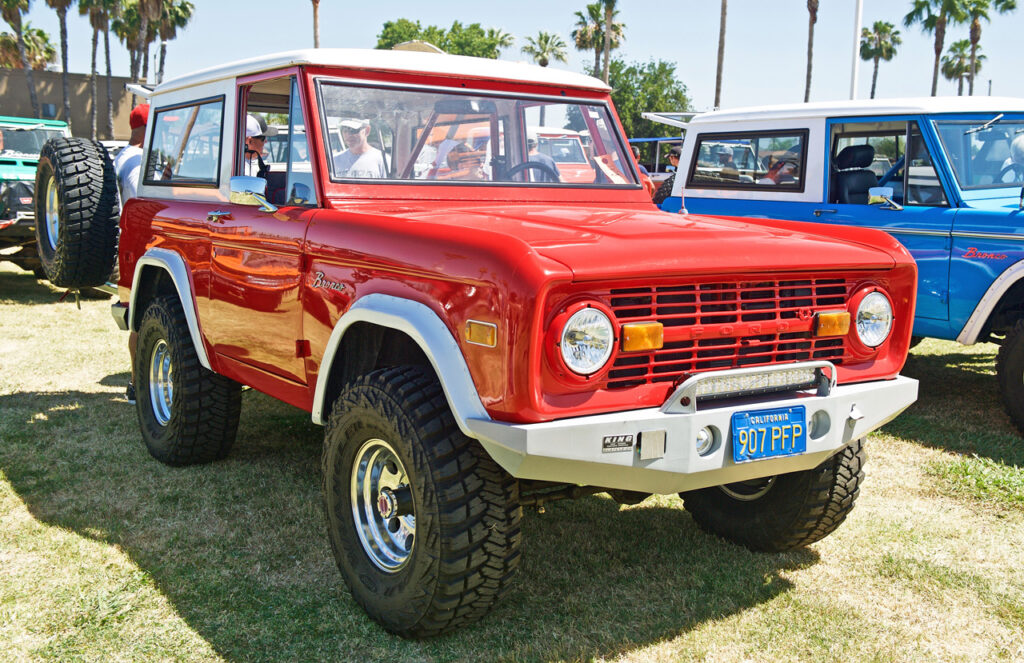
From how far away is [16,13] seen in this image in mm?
38562

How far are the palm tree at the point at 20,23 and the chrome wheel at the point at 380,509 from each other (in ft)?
138

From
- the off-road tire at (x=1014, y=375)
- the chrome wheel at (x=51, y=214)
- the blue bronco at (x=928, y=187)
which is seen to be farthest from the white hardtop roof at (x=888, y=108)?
the chrome wheel at (x=51, y=214)

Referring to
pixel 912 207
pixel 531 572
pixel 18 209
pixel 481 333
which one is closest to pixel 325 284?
pixel 481 333

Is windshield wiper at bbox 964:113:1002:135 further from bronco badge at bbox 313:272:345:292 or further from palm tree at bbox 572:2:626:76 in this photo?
palm tree at bbox 572:2:626:76

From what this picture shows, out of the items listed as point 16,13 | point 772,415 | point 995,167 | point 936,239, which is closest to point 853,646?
point 772,415

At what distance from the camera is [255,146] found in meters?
4.73

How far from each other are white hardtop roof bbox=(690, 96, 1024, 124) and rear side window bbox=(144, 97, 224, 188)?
4.43m

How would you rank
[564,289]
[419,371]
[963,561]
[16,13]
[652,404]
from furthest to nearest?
[16,13]
[963,561]
[419,371]
[652,404]
[564,289]

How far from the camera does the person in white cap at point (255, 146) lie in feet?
14.9

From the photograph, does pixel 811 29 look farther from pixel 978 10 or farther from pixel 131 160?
pixel 131 160

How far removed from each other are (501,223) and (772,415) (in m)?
1.12

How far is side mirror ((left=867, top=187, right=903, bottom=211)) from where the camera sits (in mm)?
6277

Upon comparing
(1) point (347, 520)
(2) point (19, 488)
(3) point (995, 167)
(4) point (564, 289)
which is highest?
(3) point (995, 167)

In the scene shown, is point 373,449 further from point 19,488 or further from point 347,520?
point 19,488
